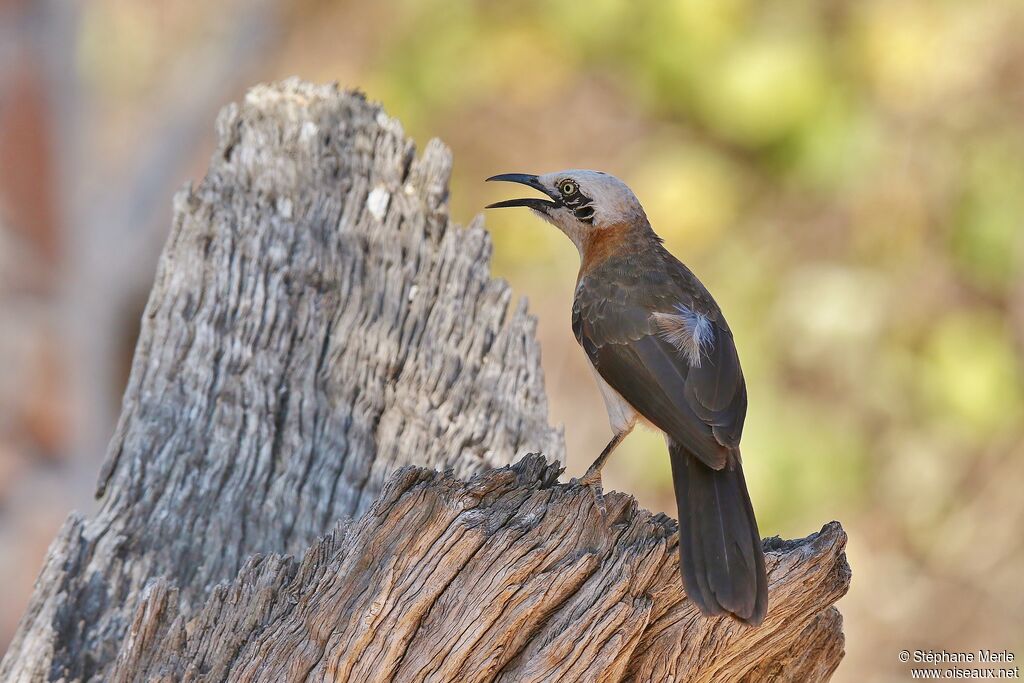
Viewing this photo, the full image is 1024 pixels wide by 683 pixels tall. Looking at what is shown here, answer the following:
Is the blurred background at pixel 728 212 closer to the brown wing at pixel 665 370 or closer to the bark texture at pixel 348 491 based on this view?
the brown wing at pixel 665 370

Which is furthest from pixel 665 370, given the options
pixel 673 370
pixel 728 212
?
pixel 728 212

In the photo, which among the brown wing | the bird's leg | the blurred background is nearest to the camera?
the bird's leg

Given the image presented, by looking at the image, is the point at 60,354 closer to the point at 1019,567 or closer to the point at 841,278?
the point at 841,278

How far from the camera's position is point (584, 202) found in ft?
14.7

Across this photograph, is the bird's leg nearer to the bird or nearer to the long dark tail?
the bird

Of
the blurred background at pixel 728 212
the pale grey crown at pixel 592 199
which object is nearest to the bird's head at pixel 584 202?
the pale grey crown at pixel 592 199

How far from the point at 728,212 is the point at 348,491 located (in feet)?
16.5

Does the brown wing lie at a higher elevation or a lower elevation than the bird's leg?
higher

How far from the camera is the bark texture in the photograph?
8.64 feet

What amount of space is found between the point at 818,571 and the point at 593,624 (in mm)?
566

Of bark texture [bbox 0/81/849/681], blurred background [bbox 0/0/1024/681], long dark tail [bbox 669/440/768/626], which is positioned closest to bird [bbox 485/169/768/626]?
long dark tail [bbox 669/440/768/626]

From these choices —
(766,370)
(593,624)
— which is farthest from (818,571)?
(766,370)

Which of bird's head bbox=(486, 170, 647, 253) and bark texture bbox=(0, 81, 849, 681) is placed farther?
bird's head bbox=(486, 170, 647, 253)

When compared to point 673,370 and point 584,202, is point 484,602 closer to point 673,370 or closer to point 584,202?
point 673,370
